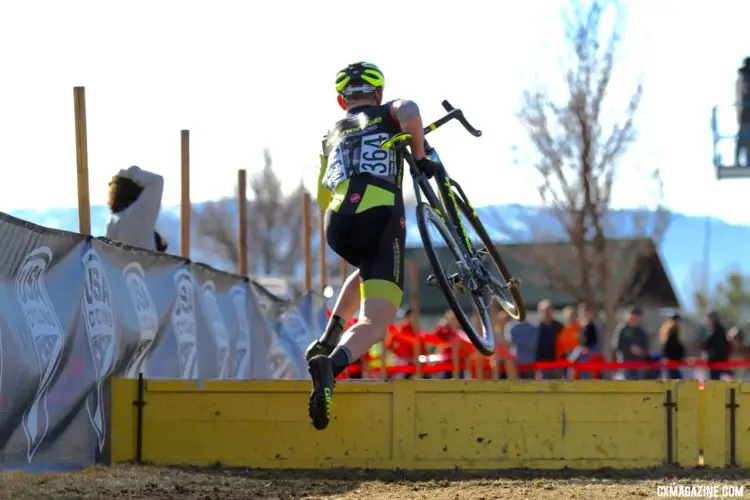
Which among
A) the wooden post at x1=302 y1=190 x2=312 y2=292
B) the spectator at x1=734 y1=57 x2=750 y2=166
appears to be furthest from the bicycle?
the spectator at x1=734 y1=57 x2=750 y2=166

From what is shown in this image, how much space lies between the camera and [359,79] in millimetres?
6945

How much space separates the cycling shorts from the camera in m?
6.59

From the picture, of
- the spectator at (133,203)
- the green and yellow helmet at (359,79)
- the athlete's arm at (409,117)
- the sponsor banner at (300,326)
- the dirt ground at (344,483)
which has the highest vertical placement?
the green and yellow helmet at (359,79)

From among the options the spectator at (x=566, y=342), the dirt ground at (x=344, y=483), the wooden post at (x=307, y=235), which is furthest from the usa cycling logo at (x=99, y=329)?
the spectator at (x=566, y=342)

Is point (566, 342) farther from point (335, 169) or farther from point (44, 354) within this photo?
point (44, 354)

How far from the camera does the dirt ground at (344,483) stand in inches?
238

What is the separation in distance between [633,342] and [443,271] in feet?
34.3

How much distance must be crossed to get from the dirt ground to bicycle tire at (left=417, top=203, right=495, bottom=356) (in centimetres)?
75

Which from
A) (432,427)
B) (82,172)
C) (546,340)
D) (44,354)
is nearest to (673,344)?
(546,340)

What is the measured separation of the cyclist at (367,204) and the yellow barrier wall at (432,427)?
757 millimetres

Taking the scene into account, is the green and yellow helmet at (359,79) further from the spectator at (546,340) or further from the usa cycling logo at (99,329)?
the spectator at (546,340)

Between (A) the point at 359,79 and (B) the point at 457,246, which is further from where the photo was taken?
(B) the point at 457,246

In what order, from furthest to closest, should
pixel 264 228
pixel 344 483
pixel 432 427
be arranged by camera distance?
pixel 264 228
pixel 432 427
pixel 344 483

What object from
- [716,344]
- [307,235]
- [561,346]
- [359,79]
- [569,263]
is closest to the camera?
[359,79]
